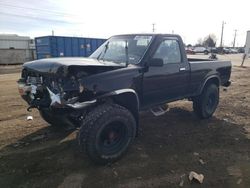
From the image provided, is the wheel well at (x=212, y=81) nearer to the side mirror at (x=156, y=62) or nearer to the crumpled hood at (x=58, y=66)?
the side mirror at (x=156, y=62)

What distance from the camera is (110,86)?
409cm

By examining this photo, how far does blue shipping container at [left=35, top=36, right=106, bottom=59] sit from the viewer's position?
1847 cm

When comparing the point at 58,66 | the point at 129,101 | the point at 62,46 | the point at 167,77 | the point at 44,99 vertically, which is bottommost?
the point at 129,101

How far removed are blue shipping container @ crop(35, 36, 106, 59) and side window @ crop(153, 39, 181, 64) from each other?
14244 millimetres

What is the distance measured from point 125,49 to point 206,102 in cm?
270

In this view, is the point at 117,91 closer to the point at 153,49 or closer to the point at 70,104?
the point at 70,104

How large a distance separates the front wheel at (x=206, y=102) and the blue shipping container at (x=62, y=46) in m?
13.9

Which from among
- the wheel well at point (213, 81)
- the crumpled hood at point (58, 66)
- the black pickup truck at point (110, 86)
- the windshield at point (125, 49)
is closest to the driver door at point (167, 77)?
the black pickup truck at point (110, 86)

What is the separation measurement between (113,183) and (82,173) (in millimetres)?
529

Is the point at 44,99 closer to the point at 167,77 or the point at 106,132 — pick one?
the point at 106,132

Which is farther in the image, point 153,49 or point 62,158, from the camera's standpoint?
point 153,49

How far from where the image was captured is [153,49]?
4.98 m

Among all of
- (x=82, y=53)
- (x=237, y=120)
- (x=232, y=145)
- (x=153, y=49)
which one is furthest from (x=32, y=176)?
(x=82, y=53)

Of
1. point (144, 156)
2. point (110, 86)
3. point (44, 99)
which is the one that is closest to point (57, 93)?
point (44, 99)
